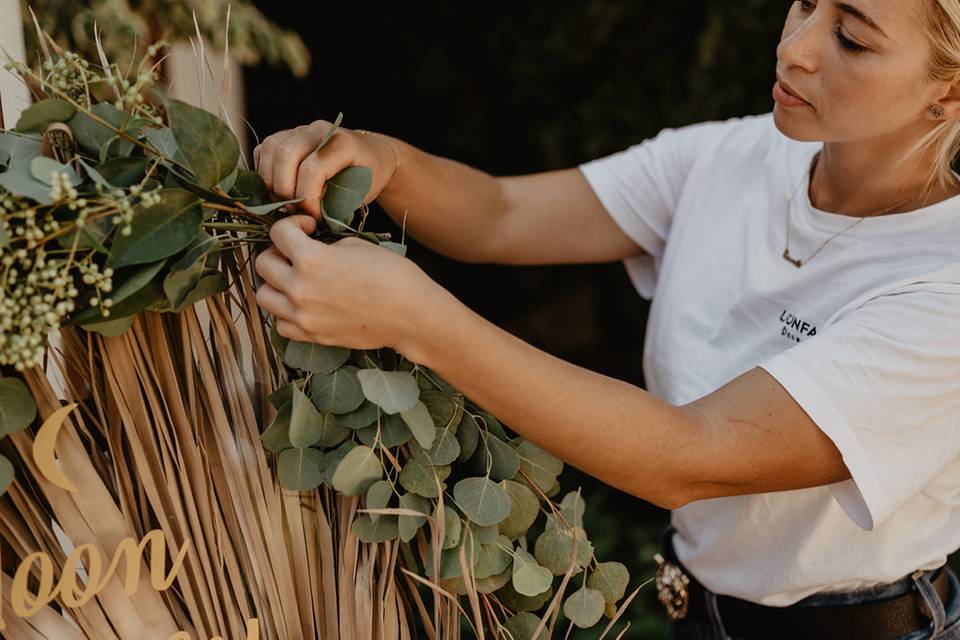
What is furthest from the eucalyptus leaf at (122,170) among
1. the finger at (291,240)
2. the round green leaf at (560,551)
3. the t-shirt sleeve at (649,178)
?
the t-shirt sleeve at (649,178)

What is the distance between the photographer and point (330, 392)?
2.28 ft

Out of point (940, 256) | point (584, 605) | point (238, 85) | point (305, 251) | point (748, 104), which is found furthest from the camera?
point (238, 85)

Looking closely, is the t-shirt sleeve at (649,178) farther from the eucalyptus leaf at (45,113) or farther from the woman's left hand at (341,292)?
the eucalyptus leaf at (45,113)

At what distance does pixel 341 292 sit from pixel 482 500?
0.65ft

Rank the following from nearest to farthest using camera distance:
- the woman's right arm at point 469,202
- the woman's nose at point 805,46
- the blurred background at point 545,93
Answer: the woman's right arm at point 469,202
the woman's nose at point 805,46
the blurred background at point 545,93

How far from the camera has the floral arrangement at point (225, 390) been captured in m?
0.62

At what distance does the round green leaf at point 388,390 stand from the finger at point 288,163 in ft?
0.63

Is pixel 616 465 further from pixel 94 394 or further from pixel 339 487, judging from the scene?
pixel 94 394

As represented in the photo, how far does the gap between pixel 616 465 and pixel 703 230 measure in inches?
20.1

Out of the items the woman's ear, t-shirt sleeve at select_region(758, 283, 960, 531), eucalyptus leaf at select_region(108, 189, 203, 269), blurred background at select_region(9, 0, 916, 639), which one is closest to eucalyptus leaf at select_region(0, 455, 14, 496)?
eucalyptus leaf at select_region(108, 189, 203, 269)

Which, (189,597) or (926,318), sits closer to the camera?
Answer: (189,597)

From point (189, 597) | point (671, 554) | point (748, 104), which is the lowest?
point (671, 554)

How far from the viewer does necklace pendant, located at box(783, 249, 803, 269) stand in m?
1.09

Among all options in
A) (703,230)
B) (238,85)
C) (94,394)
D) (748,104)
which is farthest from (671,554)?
(238,85)
